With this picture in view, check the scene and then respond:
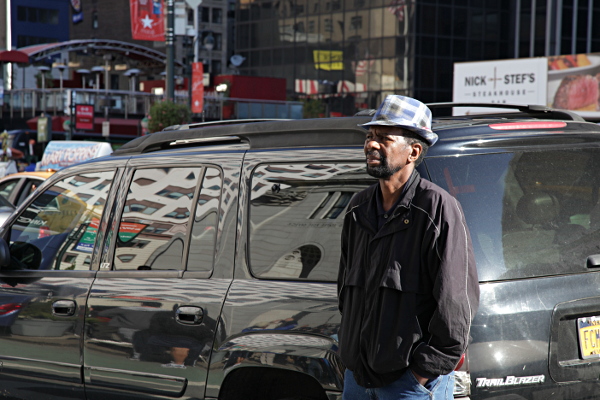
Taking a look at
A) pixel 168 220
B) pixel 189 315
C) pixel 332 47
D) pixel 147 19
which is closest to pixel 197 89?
pixel 147 19

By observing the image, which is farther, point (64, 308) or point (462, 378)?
point (64, 308)

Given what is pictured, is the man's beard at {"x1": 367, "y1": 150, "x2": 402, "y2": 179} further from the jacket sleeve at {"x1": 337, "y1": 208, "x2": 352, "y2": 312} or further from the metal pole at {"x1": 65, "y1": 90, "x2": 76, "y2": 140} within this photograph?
the metal pole at {"x1": 65, "y1": 90, "x2": 76, "y2": 140}

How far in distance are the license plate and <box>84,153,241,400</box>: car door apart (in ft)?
4.91

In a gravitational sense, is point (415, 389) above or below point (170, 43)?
below

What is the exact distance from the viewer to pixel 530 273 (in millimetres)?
3018

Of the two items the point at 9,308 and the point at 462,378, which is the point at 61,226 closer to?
the point at 9,308

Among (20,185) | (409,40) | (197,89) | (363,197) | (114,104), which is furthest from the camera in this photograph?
(409,40)

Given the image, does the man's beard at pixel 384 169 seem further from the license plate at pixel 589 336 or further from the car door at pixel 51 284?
the car door at pixel 51 284

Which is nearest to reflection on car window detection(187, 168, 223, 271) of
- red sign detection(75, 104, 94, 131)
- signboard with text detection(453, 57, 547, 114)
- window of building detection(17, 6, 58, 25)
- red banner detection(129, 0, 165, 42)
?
red banner detection(129, 0, 165, 42)

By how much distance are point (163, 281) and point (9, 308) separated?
1.27 m

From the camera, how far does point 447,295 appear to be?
2.61 m

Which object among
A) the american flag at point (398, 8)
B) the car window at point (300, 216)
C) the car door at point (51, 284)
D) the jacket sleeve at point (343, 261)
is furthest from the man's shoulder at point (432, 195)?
the american flag at point (398, 8)

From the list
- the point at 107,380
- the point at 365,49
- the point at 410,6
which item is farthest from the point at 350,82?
the point at 107,380

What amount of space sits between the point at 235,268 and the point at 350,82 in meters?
66.9
